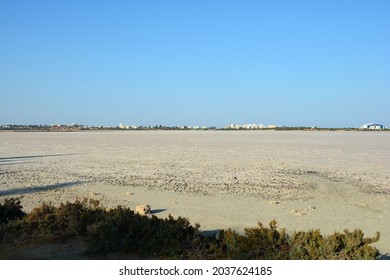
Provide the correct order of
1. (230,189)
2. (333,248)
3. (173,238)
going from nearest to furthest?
(333,248) < (173,238) < (230,189)

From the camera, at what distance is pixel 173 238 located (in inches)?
234

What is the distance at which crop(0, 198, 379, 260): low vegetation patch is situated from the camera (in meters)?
5.33

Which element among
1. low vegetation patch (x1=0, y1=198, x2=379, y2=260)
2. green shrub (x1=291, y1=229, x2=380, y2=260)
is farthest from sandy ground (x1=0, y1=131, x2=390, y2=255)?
low vegetation patch (x1=0, y1=198, x2=379, y2=260)

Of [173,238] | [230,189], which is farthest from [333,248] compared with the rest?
[230,189]

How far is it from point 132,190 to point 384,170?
10.8 meters

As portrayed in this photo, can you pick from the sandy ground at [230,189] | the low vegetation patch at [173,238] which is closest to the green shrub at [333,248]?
the low vegetation patch at [173,238]

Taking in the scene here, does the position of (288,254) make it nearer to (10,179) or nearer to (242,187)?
(242,187)

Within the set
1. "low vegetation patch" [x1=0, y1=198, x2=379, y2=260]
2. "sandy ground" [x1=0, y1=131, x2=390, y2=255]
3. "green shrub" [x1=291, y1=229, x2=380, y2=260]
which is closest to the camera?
"green shrub" [x1=291, y1=229, x2=380, y2=260]

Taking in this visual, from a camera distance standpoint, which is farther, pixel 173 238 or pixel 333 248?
pixel 173 238

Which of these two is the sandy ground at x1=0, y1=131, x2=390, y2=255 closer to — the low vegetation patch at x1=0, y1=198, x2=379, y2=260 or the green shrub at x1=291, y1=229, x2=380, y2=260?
Answer: the green shrub at x1=291, y1=229, x2=380, y2=260

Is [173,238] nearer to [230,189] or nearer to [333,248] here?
[333,248]

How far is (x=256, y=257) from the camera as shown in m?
5.46

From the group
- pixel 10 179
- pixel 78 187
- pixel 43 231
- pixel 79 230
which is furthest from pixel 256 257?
pixel 10 179

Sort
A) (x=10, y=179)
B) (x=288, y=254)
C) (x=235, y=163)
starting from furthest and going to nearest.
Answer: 1. (x=235, y=163)
2. (x=10, y=179)
3. (x=288, y=254)
